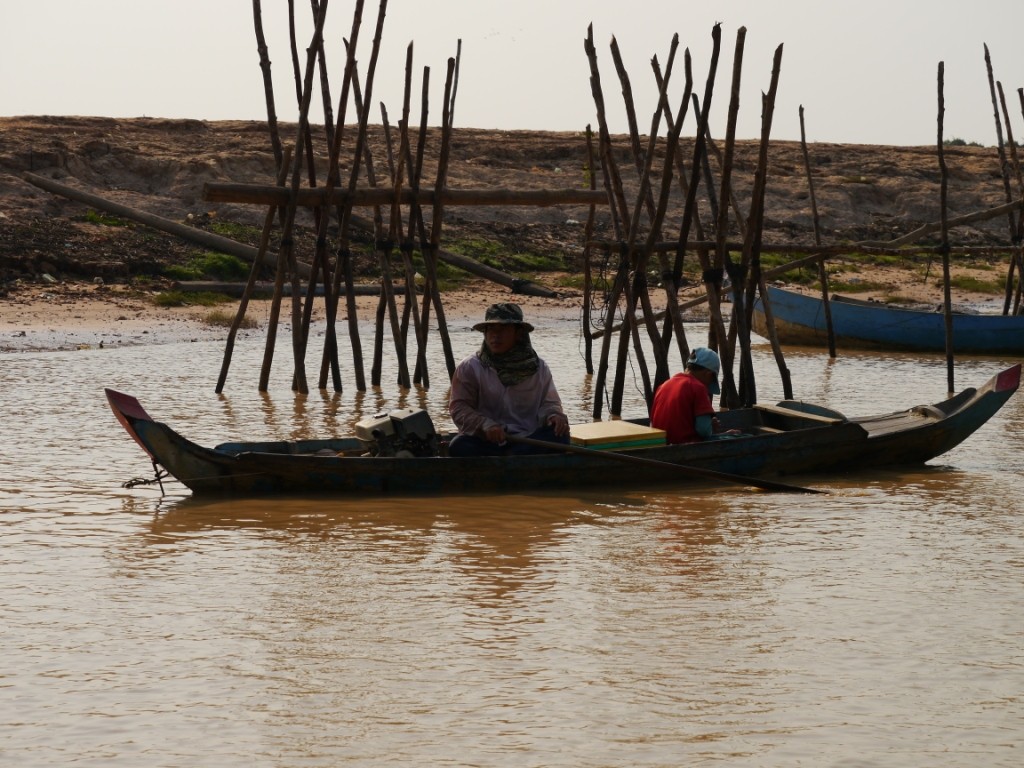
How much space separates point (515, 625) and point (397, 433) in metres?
2.98

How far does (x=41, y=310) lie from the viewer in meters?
19.8

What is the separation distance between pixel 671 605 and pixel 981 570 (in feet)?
5.65

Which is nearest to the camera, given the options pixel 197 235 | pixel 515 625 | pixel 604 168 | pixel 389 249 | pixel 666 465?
pixel 515 625

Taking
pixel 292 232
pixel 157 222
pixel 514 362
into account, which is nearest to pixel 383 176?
pixel 157 222

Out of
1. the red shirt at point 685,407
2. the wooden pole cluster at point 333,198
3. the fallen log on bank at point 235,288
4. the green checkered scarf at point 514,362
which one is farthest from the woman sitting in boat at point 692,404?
the fallen log on bank at point 235,288

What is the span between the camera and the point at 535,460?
345 inches

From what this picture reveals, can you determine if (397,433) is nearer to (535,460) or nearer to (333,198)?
(535,460)

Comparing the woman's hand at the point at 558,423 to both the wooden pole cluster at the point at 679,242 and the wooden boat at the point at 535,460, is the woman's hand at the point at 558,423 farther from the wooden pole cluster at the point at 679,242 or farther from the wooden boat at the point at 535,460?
the wooden pole cluster at the point at 679,242

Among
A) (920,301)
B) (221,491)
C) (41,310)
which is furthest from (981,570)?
(920,301)

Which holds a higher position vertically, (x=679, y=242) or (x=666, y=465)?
(x=679, y=242)

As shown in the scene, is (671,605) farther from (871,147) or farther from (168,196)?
(871,147)

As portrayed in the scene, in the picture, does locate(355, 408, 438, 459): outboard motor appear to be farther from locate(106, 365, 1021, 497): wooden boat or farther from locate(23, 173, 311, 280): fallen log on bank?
locate(23, 173, 311, 280): fallen log on bank

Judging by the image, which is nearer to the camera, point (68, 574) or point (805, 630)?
point (805, 630)

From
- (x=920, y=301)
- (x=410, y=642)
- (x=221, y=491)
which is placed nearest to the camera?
(x=410, y=642)
